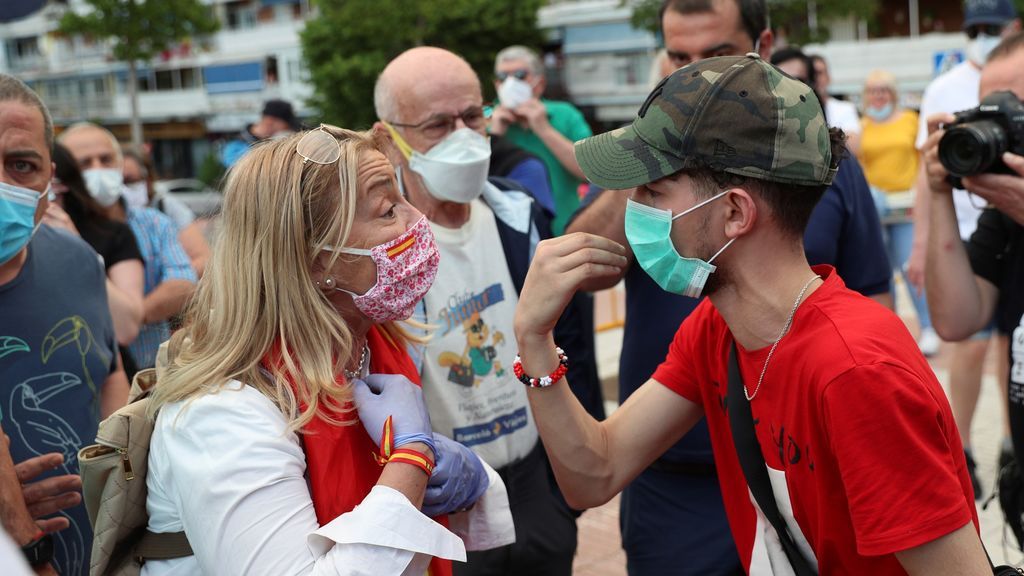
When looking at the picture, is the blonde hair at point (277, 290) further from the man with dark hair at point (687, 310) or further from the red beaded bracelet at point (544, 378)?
the man with dark hair at point (687, 310)

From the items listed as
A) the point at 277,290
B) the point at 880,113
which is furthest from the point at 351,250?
the point at 880,113

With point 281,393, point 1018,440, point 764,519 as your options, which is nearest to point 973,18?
point 1018,440

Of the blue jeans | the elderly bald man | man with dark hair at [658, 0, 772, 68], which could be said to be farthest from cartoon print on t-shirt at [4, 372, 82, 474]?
the blue jeans

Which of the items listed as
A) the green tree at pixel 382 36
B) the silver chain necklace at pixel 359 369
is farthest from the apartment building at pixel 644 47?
the silver chain necklace at pixel 359 369

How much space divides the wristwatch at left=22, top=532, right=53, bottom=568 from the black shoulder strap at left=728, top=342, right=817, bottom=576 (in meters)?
1.62

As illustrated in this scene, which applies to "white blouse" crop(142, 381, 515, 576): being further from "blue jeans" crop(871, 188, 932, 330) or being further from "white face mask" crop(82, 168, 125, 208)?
"blue jeans" crop(871, 188, 932, 330)

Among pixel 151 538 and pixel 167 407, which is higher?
pixel 167 407

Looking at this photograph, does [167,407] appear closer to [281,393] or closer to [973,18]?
[281,393]

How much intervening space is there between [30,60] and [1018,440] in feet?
202

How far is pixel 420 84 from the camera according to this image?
3330mm

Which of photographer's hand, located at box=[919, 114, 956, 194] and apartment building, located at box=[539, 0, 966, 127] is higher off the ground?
photographer's hand, located at box=[919, 114, 956, 194]

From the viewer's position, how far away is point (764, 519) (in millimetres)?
2012

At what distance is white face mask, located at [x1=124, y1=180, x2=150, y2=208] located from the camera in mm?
6525

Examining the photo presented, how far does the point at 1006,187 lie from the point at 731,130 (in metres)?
1.35
